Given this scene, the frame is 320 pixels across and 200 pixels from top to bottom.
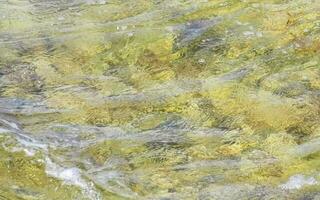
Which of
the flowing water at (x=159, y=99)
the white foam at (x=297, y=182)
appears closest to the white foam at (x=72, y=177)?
the flowing water at (x=159, y=99)

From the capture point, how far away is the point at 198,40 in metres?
8.72

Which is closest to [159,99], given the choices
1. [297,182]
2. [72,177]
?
[72,177]

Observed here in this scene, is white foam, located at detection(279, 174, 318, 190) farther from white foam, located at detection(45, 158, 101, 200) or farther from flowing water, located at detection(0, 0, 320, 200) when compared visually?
white foam, located at detection(45, 158, 101, 200)

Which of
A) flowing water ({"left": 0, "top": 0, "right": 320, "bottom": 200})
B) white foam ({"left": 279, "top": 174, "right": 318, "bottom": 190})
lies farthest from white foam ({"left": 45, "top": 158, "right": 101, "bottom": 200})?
white foam ({"left": 279, "top": 174, "right": 318, "bottom": 190})

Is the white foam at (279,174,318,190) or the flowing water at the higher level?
the flowing water

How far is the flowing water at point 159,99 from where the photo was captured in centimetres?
583

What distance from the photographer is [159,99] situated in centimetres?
730

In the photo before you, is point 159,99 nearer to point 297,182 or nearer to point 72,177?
point 72,177

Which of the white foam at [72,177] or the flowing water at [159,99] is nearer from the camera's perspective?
the white foam at [72,177]

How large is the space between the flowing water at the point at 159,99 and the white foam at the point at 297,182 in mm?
18

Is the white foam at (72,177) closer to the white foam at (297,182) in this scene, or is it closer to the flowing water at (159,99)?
the flowing water at (159,99)

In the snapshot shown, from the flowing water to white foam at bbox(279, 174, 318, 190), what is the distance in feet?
0.06

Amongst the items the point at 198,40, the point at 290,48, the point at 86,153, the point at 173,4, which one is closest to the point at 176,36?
the point at 198,40

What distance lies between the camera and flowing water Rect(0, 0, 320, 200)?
229 inches
